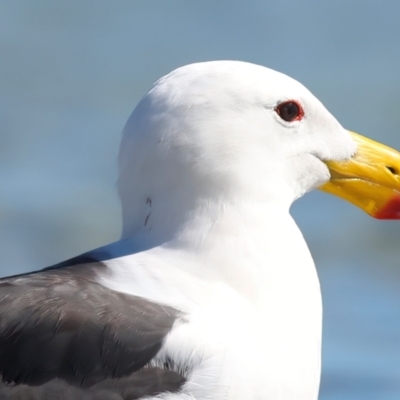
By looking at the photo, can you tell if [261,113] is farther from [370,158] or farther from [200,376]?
[200,376]

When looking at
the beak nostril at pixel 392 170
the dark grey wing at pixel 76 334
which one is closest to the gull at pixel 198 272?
the dark grey wing at pixel 76 334

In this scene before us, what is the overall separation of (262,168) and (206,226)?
13.7 inches

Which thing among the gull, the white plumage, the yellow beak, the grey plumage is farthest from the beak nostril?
the grey plumage

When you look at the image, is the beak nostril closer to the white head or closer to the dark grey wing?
the white head

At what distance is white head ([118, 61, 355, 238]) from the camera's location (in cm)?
620

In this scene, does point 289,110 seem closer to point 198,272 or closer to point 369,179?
point 369,179

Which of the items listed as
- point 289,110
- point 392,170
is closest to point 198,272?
point 289,110

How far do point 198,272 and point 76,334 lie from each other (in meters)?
0.62

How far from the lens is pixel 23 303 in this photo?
5.91 meters

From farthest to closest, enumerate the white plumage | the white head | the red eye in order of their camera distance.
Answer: the red eye → the white head → the white plumage

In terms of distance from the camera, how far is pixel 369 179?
676 centimetres

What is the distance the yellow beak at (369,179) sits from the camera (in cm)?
670

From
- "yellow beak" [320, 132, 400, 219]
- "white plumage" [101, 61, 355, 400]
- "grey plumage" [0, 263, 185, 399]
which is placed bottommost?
"grey plumage" [0, 263, 185, 399]

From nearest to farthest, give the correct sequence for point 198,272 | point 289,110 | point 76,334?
point 76,334 < point 198,272 < point 289,110
